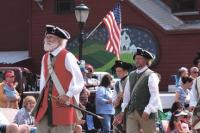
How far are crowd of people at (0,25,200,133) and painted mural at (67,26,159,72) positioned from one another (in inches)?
418

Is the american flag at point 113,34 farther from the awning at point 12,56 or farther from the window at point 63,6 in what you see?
the awning at point 12,56

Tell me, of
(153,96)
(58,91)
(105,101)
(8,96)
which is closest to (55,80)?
(58,91)

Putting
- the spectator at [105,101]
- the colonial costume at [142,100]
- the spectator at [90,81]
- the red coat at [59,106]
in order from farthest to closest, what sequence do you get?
the spectator at [90,81]
the spectator at [105,101]
the colonial costume at [142,100]
the red coat at [59,106]

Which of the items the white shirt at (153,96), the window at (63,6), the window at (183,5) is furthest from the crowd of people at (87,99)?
the window at (63,6)

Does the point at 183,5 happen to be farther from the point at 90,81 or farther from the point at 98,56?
the point at 90,81

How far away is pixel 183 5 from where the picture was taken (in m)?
27.5

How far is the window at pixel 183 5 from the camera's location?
27.2m

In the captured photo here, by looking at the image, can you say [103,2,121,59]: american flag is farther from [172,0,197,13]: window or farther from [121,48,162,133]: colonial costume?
[121,48,162,133]: colonial costume

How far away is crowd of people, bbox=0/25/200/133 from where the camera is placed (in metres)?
7.59

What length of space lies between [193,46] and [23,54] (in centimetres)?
973

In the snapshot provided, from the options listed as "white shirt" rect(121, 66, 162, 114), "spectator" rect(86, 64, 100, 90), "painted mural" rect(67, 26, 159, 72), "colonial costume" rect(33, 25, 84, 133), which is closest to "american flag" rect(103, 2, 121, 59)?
"spectator" rect(86, 64, 100, 90)

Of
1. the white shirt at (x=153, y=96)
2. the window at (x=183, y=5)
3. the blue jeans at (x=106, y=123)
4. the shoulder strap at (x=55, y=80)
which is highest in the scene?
the window at (x=183, y=5)

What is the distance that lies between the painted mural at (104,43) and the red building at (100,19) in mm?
272

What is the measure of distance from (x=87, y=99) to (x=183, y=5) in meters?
14.1
